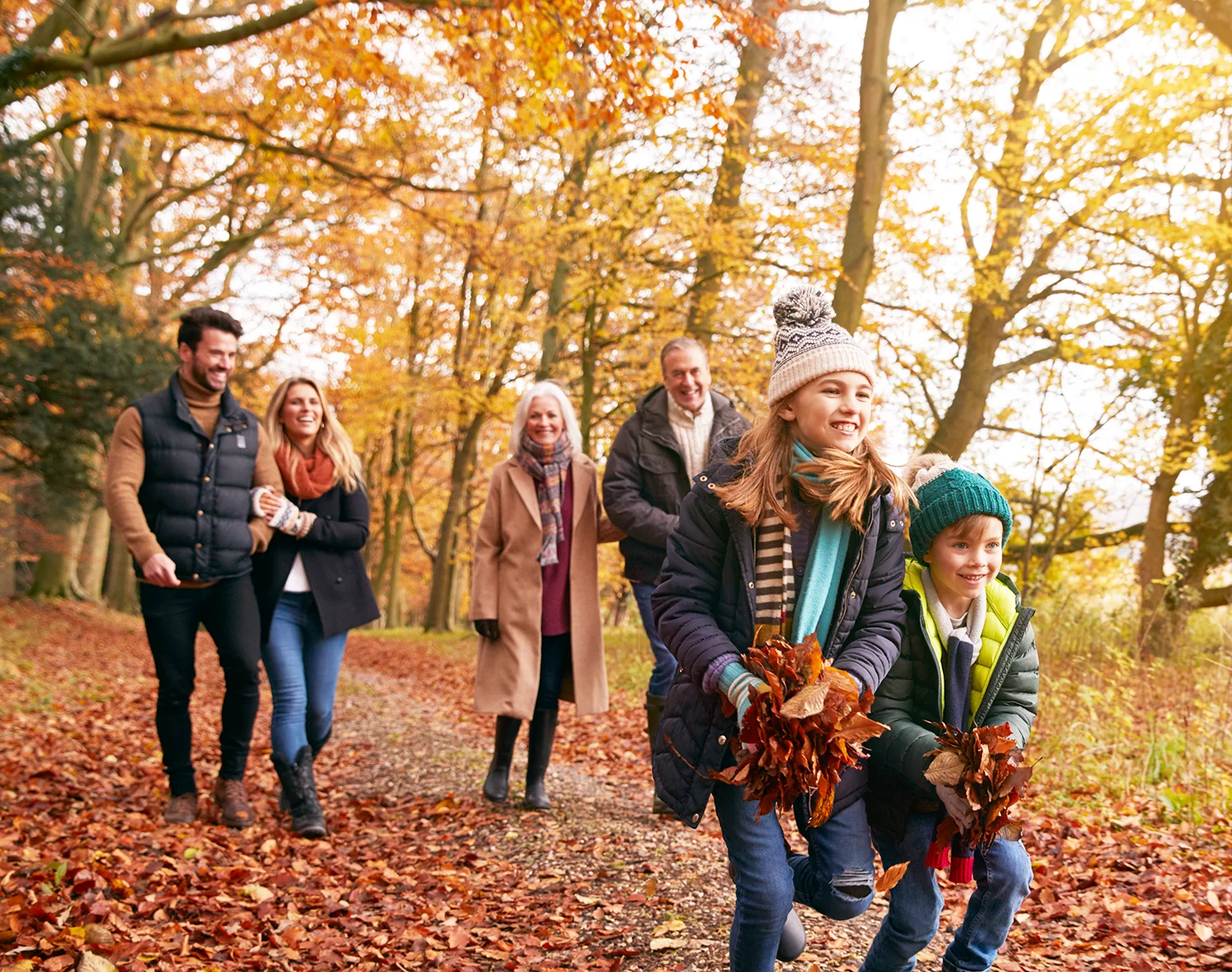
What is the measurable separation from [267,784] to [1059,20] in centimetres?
1190

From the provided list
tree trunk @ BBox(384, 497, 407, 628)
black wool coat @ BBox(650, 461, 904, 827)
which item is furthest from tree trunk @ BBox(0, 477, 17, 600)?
black wool coat @ BBox(650, 461, 904, 827)

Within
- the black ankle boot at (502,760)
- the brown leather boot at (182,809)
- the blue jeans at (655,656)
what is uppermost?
the blue jeans at (655,656)

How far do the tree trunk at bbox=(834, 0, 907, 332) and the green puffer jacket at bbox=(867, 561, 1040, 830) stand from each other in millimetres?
6624

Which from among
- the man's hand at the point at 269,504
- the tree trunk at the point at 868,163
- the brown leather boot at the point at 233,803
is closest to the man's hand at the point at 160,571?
the man's hand at the point at 269,504

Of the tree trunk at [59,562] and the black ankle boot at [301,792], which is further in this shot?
the tree trunk at [59,562]

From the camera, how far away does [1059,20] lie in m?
11.5

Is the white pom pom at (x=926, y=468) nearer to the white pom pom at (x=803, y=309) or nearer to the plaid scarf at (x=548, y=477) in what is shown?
the white pom pom at (x=803, y=309)

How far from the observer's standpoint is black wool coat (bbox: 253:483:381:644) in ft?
16.9

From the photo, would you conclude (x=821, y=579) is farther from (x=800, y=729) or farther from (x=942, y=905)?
(x=942, y=905)

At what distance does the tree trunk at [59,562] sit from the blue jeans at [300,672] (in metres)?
15.6

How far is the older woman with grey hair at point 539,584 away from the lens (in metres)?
5.29

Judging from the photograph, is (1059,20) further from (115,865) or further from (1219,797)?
(115,865)

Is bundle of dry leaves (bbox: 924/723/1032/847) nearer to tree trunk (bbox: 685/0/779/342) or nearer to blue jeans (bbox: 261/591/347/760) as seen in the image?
blue jeans (bbox: 261/591/347/760)

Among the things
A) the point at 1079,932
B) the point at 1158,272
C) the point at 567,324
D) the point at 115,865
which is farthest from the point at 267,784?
the point at 1158,272
